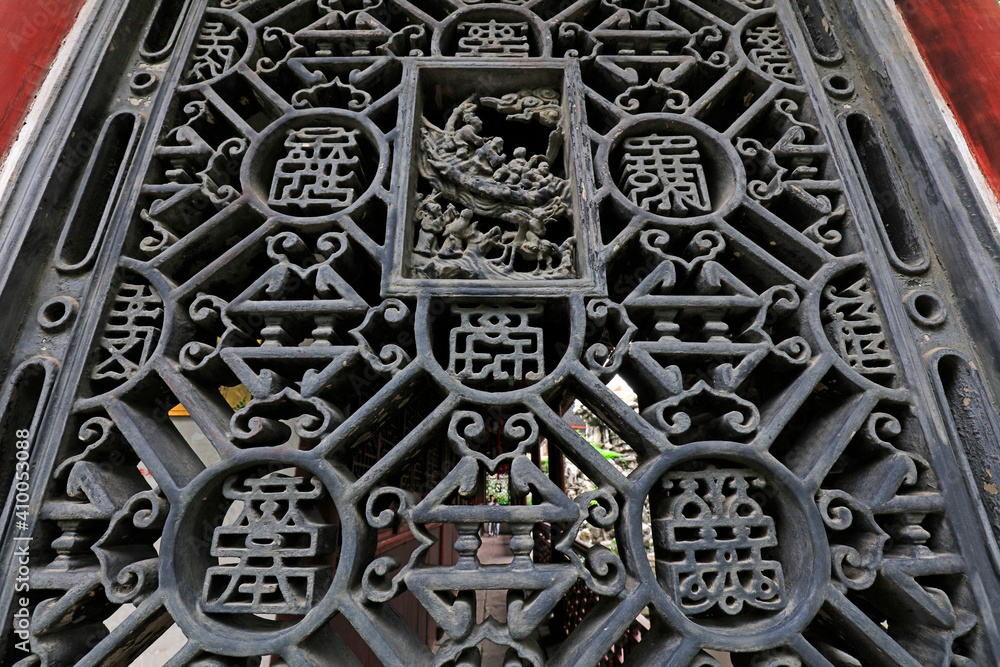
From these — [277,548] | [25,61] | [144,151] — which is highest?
[25,61]

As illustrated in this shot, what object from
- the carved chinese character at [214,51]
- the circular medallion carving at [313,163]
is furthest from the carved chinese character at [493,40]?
the carved chinese character at [214,51]

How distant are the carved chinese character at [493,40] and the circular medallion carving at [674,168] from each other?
712 millimetres

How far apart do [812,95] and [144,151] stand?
120 inches

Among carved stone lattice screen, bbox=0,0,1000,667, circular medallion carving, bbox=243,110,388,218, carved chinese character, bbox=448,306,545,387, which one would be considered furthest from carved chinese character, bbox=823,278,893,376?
circular medallion carving, bbox=243,110,388,218

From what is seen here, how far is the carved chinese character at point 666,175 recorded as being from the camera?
191 centimetres

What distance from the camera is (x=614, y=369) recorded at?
1637 millimetres

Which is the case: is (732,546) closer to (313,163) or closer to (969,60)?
(313,163)

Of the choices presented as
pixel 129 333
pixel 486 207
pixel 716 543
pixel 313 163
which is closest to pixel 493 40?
pixel 486 207

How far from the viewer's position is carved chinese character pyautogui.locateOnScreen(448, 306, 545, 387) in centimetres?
163

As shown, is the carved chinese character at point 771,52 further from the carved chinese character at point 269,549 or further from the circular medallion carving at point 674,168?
the carved chinese character at point 269,549

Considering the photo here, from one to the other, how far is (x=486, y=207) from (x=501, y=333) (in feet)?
2.11

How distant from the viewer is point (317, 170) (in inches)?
77.6

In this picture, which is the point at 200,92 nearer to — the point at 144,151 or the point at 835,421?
the point at 144,151

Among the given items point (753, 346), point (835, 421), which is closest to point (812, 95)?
point (753, 346)
